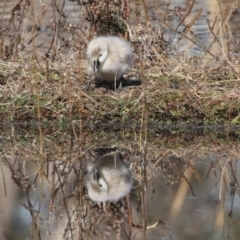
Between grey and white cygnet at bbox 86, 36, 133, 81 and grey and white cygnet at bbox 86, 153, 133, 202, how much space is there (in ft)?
5.66

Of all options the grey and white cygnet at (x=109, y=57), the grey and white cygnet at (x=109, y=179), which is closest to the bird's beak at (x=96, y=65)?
the grey and white cygnet at (x=109, y=57)

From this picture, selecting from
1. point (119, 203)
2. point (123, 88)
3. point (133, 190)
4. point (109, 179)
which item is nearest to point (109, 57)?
point (123, 88)

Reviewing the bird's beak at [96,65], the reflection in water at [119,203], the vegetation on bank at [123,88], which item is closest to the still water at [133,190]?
the reflection in water at [119,203]

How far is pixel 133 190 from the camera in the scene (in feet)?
20.7

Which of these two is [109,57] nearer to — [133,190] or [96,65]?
[96,65]

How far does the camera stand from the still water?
5.43 metres

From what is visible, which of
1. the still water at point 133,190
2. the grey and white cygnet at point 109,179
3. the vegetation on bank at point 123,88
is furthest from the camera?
the vegetation on bank at point 123,88

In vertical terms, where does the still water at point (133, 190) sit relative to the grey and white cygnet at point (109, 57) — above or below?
below

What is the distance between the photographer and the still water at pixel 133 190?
5.43 m

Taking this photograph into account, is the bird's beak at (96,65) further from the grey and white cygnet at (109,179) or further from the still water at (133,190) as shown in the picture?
the grey and white cygnet at (109,179)

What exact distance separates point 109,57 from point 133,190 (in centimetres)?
273

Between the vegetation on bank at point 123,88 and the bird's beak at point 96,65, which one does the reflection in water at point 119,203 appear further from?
the bird's beak at point 96,65

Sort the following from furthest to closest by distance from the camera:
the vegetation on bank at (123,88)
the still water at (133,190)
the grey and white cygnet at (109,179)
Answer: the vegetation on bank at (123,88) → the grey and white cygnet at (109,179) → the still water at (133,190)

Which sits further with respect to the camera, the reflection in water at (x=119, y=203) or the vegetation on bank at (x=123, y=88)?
the vegetation on bank at (x=123, y=88)
